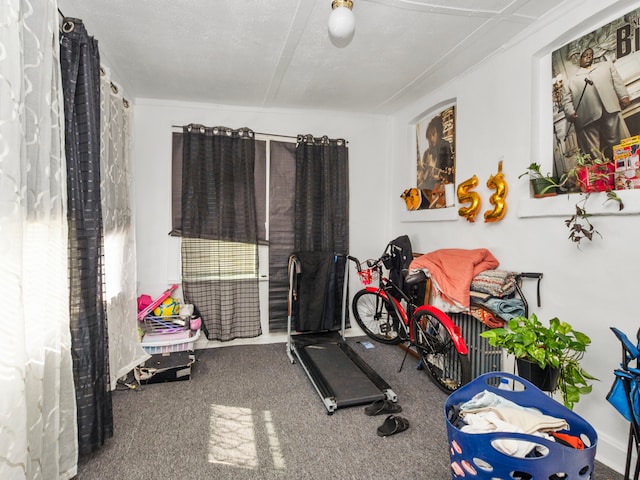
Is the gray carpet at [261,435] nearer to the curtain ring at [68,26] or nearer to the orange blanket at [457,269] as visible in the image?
the orange blanket at [457,269]

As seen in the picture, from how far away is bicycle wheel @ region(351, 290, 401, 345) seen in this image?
3.09m

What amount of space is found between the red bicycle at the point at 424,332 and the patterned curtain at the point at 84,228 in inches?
81.7

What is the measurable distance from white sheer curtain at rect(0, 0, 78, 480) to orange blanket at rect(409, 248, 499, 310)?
2.21 meters

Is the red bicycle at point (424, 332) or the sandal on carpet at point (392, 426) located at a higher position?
the red bicycle at point (424, 332)

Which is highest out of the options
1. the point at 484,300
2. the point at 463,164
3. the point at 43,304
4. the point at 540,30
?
the point at 540,30

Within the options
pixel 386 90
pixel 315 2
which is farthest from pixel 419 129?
pixel 315 2

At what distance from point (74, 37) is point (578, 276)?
2.91 m

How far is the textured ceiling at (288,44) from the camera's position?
1.89 m

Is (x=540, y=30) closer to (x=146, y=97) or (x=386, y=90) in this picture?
(x=386, y=90)

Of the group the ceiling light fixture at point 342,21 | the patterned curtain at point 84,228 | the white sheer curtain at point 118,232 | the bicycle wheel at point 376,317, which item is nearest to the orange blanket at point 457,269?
the bicycle wheel at point 376,317

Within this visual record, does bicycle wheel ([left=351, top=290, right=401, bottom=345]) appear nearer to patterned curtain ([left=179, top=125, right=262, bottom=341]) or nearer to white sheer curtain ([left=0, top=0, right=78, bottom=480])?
patterned curtain ([left=179, top=125, right=262, bottom=341])

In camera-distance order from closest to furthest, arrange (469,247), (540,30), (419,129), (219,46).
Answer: (540,30), (219,46), (469,247), (419,129)

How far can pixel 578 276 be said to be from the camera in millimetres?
1841

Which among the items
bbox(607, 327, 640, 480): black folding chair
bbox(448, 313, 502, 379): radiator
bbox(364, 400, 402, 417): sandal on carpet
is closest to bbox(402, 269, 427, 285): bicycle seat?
bbox(448, 313, 502, 379): radiator
